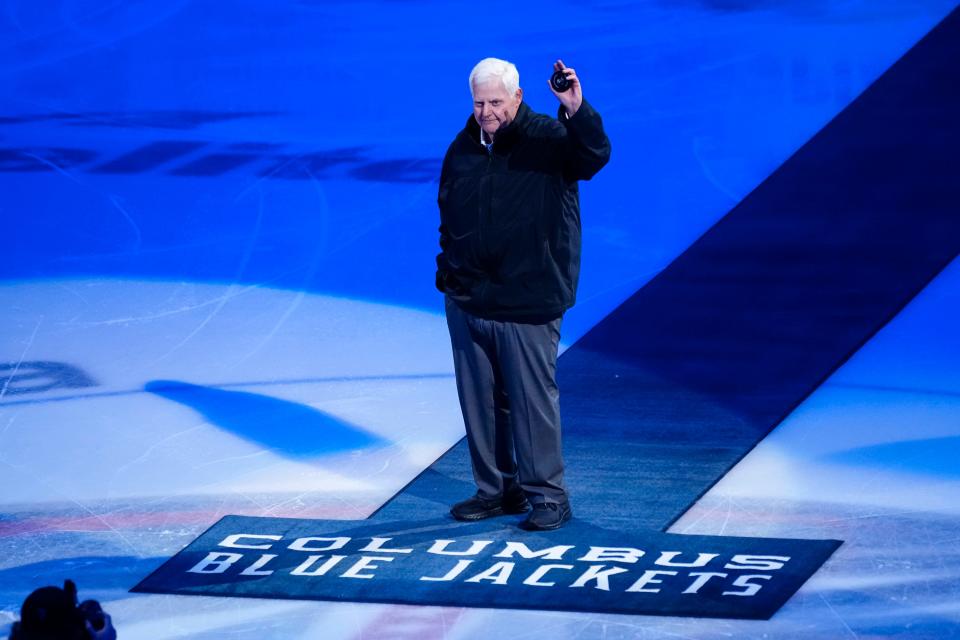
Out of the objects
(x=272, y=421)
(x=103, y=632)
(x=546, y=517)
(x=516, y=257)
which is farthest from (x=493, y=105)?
(x=103, y=632)

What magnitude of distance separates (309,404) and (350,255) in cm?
202

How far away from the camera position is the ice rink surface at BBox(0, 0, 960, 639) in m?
5.43

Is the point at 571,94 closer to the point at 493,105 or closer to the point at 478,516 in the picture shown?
the point at 493,105

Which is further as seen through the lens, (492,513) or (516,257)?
(492,513)

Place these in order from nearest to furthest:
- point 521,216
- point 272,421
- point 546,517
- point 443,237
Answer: point 521,216
point 546,517
point 443,237
point 272,421

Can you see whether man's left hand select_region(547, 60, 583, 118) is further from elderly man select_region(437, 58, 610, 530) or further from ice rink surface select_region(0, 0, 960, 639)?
ice rink surface select_region(0, 0, 960, 639)

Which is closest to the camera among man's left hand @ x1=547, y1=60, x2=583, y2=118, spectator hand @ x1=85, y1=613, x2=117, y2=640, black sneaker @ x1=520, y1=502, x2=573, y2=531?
spectator hand @ x1=85, y1=613, x2=117, y2=640

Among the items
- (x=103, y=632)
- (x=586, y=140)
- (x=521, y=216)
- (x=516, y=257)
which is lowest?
(x=103, y=632)

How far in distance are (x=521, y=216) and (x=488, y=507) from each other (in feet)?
3.46

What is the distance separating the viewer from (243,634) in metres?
4.79

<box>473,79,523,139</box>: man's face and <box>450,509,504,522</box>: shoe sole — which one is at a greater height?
<box>473,79,523,139</box>: man's face

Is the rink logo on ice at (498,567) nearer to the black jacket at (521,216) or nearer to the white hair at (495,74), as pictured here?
the black jacket at (521,216)

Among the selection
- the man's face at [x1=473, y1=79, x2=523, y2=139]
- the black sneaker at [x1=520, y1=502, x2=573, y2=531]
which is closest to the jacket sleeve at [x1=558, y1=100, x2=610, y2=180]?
the man's face at [x1=473, y1=79, x2=523, y2=139]

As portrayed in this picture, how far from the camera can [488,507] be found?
5.70m
